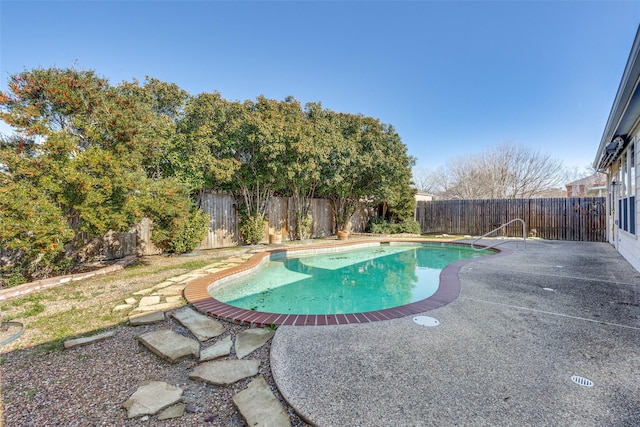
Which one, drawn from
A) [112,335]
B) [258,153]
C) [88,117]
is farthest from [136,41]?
[112,335]

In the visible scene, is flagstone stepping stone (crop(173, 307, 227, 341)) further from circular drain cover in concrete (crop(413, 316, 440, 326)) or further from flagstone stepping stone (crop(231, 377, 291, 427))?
circular drain cover in concrete (crop(413, 316, 440, 326))

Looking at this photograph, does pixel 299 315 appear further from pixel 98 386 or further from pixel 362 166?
pixel 362 166

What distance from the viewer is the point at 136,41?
765 cm

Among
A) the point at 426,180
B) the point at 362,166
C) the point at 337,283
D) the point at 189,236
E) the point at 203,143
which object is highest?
the point at 426,180

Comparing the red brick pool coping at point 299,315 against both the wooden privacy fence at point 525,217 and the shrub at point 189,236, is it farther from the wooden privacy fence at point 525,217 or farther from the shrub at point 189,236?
the wooden privacy fence at point 525,217

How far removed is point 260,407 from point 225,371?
0.60 meters

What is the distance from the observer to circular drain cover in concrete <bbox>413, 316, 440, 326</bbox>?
3.28 metres

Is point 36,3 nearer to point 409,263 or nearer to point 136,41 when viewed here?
point 136,41

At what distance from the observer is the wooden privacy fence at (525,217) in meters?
12.1

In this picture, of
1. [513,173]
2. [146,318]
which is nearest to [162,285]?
[146,318]

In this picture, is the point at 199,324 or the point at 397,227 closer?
the point at 199,324

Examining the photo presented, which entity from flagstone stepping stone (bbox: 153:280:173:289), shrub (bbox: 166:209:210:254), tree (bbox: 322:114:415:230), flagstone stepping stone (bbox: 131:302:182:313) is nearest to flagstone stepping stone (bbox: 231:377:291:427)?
flagstone stepping stone (bbox: 131:302:182:313)

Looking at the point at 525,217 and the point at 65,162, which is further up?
the point at 65,162

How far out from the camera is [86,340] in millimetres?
2928
